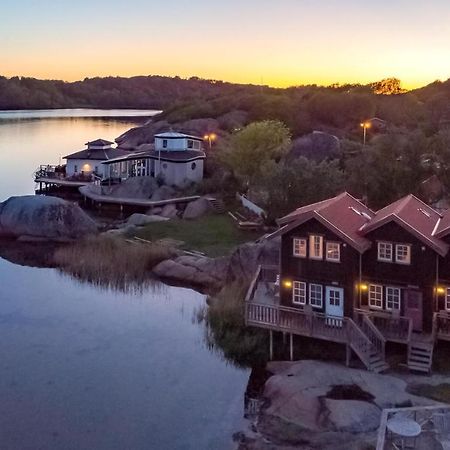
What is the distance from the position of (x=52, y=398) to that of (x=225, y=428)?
6743 millimetres

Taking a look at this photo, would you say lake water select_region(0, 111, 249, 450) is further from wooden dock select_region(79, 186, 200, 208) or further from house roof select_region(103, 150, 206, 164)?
house roof select_region(103, 150, 206, 164)

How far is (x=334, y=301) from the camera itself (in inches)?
1061

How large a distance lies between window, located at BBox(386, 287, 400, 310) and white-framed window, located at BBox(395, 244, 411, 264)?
1.18 m

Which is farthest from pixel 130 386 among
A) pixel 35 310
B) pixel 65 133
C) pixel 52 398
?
pixel 65 133

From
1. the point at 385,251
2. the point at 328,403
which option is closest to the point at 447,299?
the point at 385,251

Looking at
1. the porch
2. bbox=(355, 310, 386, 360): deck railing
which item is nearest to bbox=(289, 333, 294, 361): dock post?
the porch

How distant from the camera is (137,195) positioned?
61938 mm

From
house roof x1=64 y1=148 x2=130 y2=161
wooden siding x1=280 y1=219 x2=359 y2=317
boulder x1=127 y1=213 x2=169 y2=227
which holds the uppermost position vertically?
house roof x1=64 y1=148 x2=130 y2=161

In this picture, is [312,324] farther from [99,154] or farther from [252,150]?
[99,154]

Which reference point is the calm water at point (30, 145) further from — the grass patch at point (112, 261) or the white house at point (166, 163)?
the grass patch at point (112, 261)

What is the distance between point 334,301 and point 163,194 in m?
36.5

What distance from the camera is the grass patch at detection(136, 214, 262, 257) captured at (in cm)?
4319

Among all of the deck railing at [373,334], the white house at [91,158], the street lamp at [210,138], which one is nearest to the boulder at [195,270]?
the deck railing at [373,334]

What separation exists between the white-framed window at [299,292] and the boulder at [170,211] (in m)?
28.1
